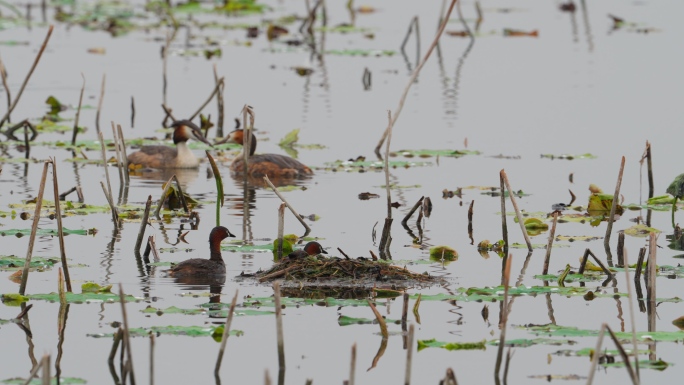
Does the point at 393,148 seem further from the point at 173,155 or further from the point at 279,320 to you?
the point at 279,320

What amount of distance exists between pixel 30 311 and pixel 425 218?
5.36m

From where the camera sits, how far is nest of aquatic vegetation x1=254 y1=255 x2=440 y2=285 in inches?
454

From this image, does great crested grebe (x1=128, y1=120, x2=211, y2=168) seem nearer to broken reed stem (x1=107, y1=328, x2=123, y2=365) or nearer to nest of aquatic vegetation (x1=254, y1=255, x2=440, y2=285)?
nest of aquatic vegetation (x1=254, y1=255, x2=440, y2=285)

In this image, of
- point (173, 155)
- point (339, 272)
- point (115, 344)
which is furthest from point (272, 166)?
point (115, 344)

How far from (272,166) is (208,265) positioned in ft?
19.8

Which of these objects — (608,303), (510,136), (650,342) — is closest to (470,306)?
(608,303)

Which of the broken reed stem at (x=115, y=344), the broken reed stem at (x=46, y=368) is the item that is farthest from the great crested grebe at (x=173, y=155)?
the broken reed stem at (x=46, y=368)

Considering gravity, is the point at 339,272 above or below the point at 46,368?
below

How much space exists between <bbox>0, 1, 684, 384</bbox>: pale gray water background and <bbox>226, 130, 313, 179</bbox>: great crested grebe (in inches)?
11.7

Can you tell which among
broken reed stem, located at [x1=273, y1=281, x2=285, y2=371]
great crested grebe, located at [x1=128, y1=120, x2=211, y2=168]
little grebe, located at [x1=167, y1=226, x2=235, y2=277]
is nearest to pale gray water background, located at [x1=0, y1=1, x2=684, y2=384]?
little grebe, located at [x1=167, y1=226, x2=235, y2=277]

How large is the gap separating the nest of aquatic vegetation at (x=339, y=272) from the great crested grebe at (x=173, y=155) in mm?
6891

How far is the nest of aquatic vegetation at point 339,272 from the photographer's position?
37.9 feet

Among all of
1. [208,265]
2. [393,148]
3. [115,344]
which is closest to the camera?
[115,344]

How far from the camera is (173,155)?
1861cm
